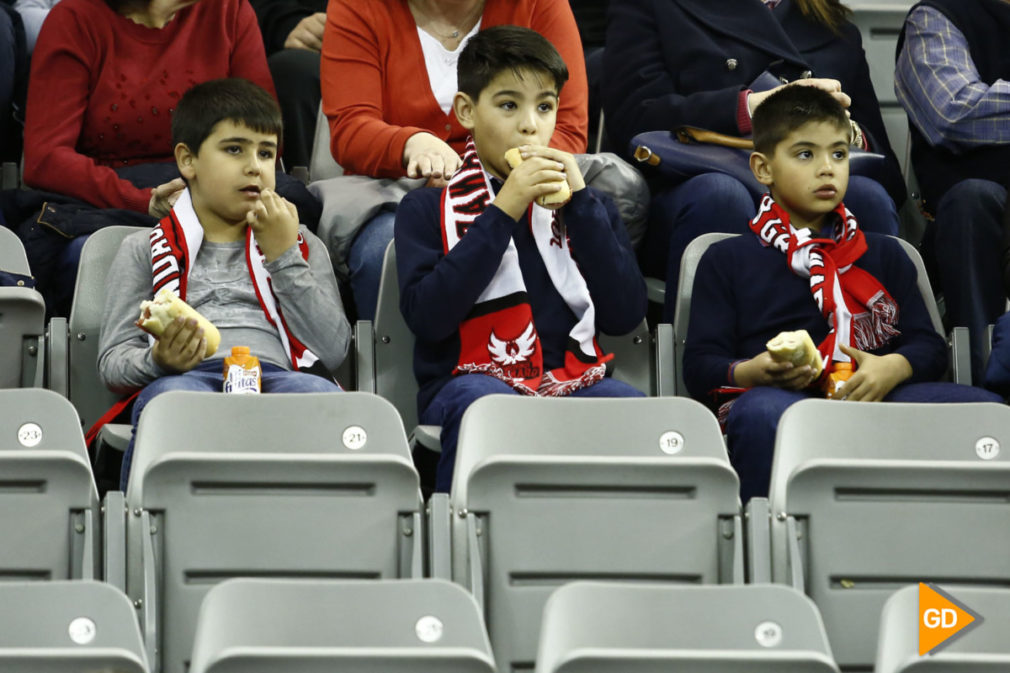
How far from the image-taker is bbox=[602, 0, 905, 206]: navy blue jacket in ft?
12.2

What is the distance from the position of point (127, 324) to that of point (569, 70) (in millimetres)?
1237

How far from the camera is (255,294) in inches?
120

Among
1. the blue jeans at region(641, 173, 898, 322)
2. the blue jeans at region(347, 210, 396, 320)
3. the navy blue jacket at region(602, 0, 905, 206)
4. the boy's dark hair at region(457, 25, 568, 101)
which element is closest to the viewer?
the boy's dark hair at region(457, 25, 568, 101)

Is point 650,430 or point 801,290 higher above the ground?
point 801,290

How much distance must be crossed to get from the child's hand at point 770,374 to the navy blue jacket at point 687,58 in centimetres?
90

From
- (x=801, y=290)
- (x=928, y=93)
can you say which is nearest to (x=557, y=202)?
(x=801, y=290)

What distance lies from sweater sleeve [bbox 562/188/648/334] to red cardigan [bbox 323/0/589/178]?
0.49 m

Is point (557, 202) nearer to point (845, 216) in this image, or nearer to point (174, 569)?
point (845, 216)

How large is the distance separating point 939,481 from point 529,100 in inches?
46.9

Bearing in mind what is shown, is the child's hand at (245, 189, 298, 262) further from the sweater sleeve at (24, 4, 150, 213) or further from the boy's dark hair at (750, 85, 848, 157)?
the boy's dark hair at (750, 85, 848, 157)

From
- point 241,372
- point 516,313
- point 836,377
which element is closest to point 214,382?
point 241,372

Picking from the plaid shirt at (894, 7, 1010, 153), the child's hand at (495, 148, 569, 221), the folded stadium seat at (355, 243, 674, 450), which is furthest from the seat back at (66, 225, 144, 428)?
the plaid shirt at (894, 7, 1010, 153)

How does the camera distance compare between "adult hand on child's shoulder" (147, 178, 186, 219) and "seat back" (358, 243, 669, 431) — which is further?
"adult hand on child's shoulder" (147, 178, 186, 219)

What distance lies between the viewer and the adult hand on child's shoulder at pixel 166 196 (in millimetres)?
3295
